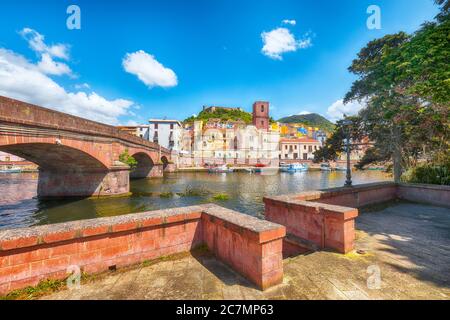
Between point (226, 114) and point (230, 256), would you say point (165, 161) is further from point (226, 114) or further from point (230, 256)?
point (226, 114)

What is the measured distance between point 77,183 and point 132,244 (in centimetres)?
1713

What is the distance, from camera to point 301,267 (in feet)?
12.0

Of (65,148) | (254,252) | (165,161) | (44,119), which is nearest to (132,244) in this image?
(254,252)

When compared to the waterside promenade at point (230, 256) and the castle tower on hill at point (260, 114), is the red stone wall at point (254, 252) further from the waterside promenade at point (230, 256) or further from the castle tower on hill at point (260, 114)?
the castle tower on hill at point (260, 114)

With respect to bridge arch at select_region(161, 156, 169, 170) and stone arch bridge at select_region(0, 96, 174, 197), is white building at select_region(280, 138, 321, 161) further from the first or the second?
stone arch bridge at select_region(0, 96, 174, 197)

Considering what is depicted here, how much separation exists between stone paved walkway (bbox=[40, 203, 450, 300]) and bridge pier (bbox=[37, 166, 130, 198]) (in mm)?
15924

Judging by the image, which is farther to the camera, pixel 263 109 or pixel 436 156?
pixel 263 109

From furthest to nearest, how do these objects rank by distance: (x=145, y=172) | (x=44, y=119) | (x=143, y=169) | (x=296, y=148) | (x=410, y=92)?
(x=296, y=148), (x=143, y=169), (x=145, y=172), (x=44, y=119), (x=410, y=92)

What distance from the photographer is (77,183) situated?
17094 mm

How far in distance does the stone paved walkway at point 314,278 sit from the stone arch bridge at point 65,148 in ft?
37.5

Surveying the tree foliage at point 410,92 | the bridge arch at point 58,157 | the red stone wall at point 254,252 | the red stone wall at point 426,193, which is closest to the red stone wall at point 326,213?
the red stone wall at point 426,193
